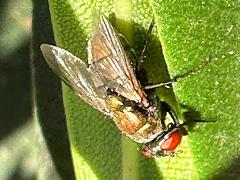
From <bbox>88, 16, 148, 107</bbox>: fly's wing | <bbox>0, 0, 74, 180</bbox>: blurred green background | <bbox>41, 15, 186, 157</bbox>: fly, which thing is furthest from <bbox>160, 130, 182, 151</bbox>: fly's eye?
<bbox>0, 0, 74, 180</bbox>: blurred green background

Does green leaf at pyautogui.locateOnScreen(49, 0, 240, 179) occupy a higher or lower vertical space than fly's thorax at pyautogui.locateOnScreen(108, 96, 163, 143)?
higher

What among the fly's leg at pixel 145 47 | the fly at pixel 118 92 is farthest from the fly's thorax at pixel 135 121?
the fly's leg at pixel 145 47

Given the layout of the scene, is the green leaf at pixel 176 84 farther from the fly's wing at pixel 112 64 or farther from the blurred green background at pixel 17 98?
the blurred green background at pixel 17 98

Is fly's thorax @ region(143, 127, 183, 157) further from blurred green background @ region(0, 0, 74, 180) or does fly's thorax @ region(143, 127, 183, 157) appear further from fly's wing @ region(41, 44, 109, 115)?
blurred green background @ region(0, 0, 74, 180)

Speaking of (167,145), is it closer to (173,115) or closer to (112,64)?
(173,115)

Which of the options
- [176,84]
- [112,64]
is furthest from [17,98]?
[176,84]

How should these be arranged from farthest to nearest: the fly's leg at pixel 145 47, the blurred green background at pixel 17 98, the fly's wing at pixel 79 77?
the blurred green background at pixel 17 98
the fly's wing at pixel 79 77
the fly's leg at pixel 145 47

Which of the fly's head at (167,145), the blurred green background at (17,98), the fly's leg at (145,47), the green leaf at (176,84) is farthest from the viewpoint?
the blurred green background at (17,98)

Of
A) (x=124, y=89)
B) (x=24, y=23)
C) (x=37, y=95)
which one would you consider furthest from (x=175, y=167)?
(x=24, y=23)
